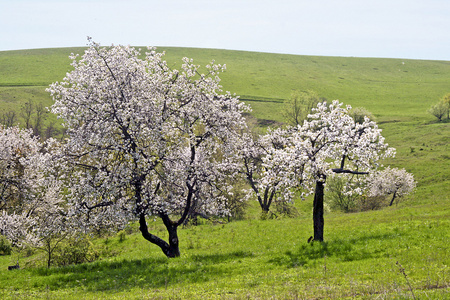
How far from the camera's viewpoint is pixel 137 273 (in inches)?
866

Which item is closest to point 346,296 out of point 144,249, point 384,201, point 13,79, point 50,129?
point 144,249

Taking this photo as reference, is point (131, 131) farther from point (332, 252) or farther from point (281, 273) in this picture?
point (332, 252)

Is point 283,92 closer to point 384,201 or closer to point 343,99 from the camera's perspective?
point 343,99

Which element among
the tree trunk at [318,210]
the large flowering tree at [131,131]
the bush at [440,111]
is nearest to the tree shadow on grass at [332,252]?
the tree trunk at [318,210]

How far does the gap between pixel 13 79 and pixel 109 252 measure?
14231 cm

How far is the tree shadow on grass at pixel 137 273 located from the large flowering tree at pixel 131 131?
282 cm

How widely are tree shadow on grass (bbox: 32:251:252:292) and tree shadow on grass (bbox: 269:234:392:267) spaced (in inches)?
135

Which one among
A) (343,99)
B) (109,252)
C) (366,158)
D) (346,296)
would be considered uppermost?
(343,99)

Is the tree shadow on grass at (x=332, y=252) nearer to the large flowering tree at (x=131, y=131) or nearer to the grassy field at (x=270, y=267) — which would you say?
the grassy field at (x=270, y=267)

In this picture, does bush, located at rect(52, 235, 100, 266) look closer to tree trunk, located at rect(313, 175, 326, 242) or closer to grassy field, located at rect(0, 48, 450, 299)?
grassy field, located at rect(0, 48, 450, 299)

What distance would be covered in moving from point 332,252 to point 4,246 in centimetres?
4280

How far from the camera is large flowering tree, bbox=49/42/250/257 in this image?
23.4 meters

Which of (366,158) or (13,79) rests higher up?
(13,79)

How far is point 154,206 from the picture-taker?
23594 millimetres
